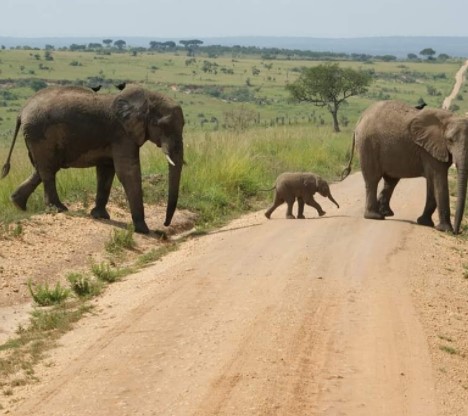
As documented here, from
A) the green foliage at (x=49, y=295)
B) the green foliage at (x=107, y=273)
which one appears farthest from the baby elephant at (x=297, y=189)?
the green foliage at (x=49, y=295)

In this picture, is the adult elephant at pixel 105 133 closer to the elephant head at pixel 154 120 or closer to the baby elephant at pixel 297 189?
the elephant head at pixel 154 120

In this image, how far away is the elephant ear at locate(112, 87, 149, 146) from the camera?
15891mm

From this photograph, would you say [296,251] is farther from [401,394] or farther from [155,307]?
[401,394]

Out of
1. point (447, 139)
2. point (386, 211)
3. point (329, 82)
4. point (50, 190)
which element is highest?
point (447, 139)

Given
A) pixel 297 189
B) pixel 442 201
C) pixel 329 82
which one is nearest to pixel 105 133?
pixel 297 189

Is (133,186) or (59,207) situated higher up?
(133,186)

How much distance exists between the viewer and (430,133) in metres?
16.3

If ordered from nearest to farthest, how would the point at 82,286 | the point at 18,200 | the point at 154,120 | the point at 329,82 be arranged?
the point at 82,286
the point at 154,120
the point at 18,200
the point at 329,82

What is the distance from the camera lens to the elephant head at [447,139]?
15.7m

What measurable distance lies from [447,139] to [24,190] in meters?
→ 6.83

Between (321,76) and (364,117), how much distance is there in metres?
37.6

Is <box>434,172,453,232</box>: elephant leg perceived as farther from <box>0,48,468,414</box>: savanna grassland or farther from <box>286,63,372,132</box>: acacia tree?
<box>286,63,372,132</box>: acacia tree

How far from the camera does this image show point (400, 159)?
55.4 feet

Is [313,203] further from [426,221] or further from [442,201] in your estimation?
[442,201]
